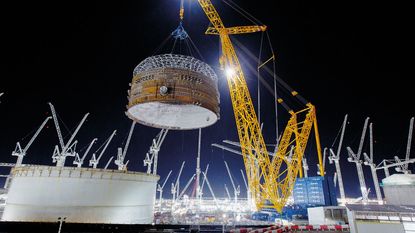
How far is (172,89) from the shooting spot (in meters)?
23.7

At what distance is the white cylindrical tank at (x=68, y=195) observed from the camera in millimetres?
29219

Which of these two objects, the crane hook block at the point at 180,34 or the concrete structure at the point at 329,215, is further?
the concrete structure at the point at 329,215

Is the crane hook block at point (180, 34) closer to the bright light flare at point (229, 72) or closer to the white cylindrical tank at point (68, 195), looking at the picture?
the bright light flare at point (229, 72)

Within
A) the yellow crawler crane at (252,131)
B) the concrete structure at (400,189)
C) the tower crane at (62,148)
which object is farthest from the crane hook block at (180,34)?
the tower crane at (62,148)

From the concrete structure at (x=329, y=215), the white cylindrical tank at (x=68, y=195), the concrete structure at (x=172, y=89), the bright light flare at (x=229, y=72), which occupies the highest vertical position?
the bright light flare at (x=229, y=72)

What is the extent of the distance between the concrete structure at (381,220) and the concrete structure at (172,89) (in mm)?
18536

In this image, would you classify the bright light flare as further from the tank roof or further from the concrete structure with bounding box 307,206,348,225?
the concrete structure with bounding box 307,206,348,225

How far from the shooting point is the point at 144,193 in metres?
36.2

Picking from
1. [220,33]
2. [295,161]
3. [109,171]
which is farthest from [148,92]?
[295,161]

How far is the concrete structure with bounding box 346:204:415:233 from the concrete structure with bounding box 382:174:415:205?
103 ft

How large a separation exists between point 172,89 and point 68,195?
67.6 feet

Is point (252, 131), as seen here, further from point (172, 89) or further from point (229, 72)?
point (172, 89)

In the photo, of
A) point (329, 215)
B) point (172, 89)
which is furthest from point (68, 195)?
point (329, 215)

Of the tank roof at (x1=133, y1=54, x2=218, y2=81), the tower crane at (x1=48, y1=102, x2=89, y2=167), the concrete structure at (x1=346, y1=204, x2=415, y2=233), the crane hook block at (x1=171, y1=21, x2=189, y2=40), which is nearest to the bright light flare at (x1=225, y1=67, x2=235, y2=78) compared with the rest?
the crane hook block at (x1=171, y1=21, x2=189, y2=40)
